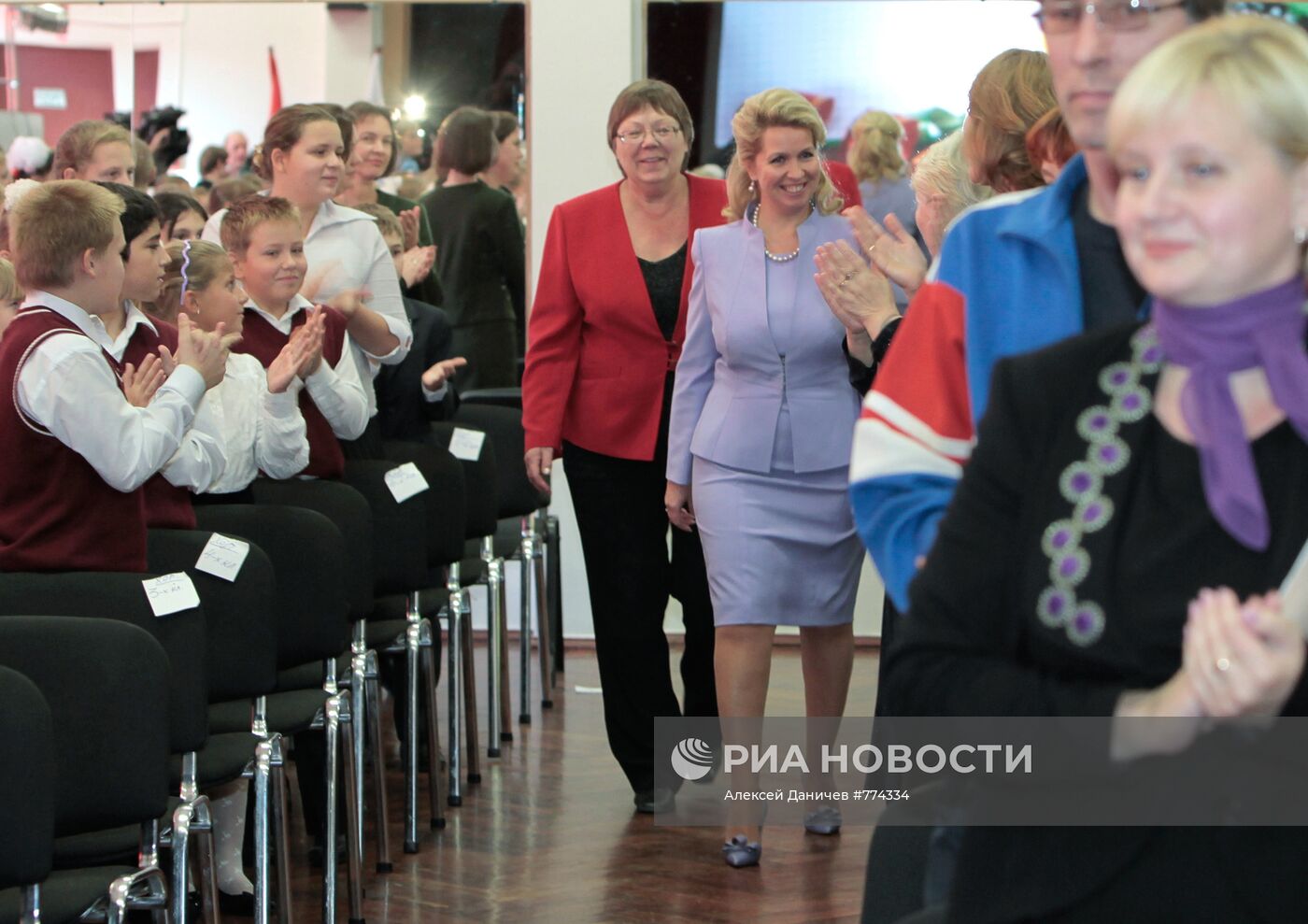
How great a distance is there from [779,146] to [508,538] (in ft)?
7.08

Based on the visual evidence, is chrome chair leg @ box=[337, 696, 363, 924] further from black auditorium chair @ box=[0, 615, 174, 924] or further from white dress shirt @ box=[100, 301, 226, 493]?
black auditorium chair @ box=[0, 615, 174, 924]

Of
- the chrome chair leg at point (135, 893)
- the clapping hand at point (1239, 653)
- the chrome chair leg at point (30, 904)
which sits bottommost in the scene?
the chrome chair leg at point (135, 893)

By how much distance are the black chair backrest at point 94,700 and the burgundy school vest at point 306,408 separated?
5.88ft

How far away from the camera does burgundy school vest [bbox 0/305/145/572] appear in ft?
10.9

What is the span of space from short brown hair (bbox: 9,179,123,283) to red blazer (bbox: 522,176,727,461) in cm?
154

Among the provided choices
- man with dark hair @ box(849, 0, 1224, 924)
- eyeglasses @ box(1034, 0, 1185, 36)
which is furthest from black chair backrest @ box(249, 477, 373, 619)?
eyeglasses @ box(1034, 0, 1185, 36)

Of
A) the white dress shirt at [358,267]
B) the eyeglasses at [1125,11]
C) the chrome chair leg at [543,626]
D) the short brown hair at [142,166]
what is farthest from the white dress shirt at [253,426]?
the eyeglasses at [1125,11]

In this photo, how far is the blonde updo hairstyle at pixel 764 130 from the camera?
172 inches

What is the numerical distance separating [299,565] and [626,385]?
1344 mm

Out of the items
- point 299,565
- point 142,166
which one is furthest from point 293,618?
point 142,166

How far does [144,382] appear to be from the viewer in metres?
3.46

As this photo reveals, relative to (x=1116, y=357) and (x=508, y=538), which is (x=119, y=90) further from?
(x=1116, y=357)

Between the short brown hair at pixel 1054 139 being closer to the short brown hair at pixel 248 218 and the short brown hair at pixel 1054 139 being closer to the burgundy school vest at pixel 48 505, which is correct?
the burgundy school vest at pixel 48 505

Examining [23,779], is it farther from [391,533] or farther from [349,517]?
[391,533]
